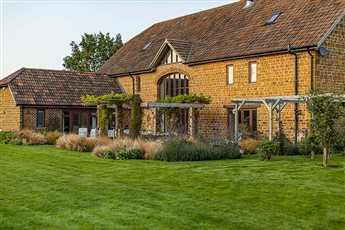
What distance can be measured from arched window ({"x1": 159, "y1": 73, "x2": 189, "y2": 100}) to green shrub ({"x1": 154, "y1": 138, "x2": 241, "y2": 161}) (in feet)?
39.9

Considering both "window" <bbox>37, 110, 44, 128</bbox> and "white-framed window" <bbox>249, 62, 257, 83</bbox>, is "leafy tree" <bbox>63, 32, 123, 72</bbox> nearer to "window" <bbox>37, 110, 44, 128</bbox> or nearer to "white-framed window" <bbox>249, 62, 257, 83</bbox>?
"window" <bbox>37, 110, 44, 128</bbox>

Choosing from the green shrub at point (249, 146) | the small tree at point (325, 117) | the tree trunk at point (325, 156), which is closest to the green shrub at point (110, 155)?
the green shrub at point (249, 146)

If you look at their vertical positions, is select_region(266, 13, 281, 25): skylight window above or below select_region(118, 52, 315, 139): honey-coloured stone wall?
above

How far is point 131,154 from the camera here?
2034 centimetres

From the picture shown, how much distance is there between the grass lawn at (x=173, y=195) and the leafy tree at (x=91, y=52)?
42.0m

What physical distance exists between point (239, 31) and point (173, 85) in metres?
5.73

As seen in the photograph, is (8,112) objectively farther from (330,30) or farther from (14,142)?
(330,30)

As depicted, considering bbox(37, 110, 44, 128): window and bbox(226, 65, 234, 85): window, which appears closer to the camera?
bbox(226, 65, 234, 85): window

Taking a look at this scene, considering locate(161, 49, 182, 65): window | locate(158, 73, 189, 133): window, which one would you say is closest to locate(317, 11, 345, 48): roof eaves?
locate(158, 73, 189, 133): window

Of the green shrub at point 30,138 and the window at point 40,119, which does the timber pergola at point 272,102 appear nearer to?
the green shrub at point 30,138

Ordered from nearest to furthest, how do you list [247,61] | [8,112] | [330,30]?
[330,30], [247,61], [8,112]

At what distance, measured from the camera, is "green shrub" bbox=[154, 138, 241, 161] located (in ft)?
64.1

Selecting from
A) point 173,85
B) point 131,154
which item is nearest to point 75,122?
point 173,85

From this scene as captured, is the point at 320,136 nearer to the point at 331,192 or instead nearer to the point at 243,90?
the point at 331,192
